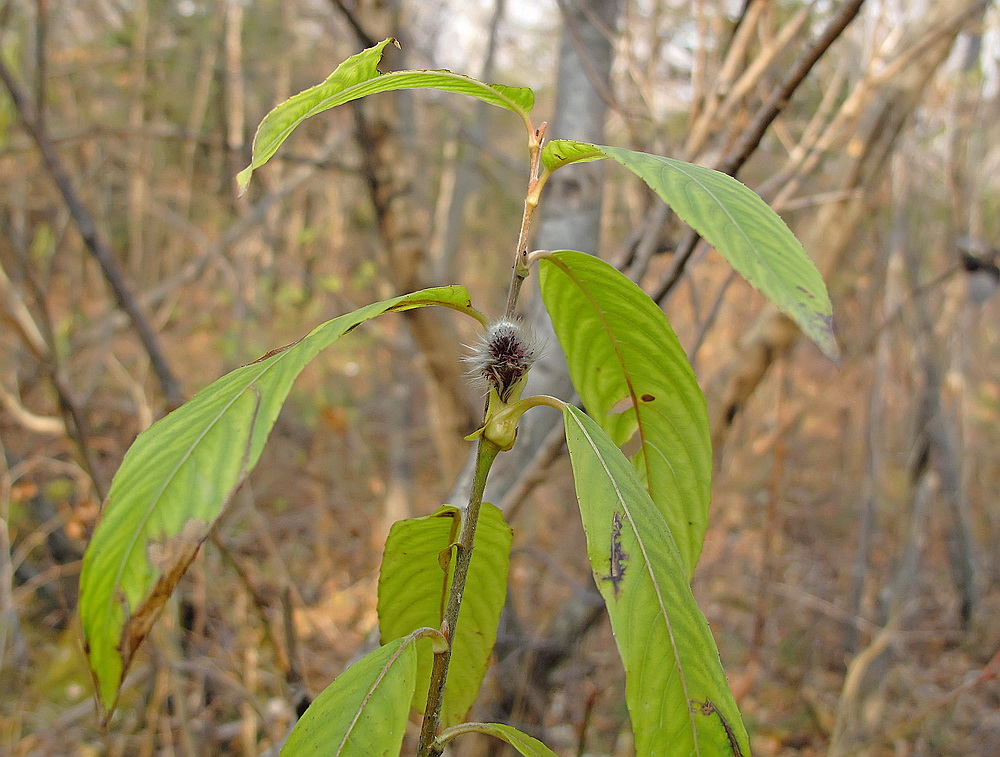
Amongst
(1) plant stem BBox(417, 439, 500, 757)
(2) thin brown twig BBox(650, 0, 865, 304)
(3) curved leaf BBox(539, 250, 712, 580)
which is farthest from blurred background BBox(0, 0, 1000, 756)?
(1) plant stem BBox(417, 439, 500, 757)

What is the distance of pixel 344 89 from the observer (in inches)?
24.0

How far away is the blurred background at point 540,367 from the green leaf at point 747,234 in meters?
0.11

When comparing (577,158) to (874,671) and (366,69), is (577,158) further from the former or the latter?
(874,671)

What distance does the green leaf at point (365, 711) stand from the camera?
579 millimetres

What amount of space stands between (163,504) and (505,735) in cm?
36

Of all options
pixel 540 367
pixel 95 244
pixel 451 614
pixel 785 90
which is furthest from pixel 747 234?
pixel 95 244

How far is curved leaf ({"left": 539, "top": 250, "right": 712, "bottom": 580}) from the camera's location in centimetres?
70

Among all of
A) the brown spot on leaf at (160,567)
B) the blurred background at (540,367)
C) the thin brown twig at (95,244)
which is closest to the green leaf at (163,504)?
the brown spot on leaf at (160,567)

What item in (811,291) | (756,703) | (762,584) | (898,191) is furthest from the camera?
(756,703)

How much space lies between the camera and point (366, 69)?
0.62 m

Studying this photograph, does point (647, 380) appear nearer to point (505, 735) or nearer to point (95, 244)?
point (505, 735)

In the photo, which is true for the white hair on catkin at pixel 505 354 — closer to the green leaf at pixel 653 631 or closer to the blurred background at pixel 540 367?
the green leaf at pixel 653 631

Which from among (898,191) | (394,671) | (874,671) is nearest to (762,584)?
(874,671)

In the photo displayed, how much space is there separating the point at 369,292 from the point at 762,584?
5504mm
